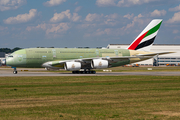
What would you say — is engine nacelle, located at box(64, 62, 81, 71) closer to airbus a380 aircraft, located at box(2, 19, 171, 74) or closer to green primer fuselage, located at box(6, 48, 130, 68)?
airbus a380 aircraft, located at box(2, 19, 171, 74)

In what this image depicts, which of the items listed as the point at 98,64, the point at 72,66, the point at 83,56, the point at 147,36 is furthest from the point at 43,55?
the point at 147,36

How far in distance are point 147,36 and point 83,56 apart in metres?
15.6

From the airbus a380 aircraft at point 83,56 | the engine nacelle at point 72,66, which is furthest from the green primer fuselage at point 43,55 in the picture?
the engine nacelle at point 72,66

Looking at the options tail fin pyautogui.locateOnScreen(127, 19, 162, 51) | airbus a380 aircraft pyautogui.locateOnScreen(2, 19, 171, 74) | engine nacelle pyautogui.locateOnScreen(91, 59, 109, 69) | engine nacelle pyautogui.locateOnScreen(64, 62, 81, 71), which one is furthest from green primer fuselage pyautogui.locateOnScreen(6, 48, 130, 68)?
tail fin pyautogui.locateOnScreen(127, 19, 162, 51)

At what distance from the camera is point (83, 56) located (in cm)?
5594

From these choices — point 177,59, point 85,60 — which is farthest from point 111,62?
point 177,59

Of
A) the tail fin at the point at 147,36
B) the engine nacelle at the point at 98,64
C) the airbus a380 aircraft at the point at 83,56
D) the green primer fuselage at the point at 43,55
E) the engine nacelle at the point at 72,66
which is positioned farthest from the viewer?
the tail fin at the point at 147,36

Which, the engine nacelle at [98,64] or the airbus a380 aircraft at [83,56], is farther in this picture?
the engine nacelle at [98,64]

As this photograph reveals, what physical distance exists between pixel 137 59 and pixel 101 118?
47.1 meters

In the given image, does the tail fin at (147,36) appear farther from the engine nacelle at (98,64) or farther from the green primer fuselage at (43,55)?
the engine nacelle at (98,64)

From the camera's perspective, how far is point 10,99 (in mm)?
19375

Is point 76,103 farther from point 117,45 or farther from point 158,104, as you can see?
point 117,45

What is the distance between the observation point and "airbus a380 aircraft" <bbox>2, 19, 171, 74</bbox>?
52.0m

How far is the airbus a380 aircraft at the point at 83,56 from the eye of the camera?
51969 mm
